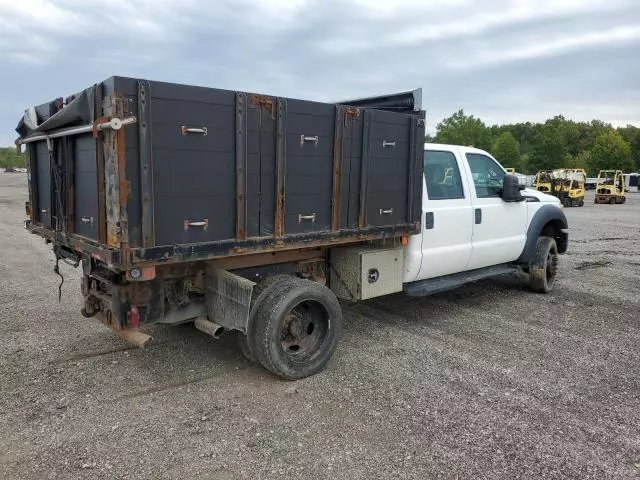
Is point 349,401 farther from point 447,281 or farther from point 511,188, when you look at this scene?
point 511,188

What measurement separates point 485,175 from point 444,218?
1215 mm

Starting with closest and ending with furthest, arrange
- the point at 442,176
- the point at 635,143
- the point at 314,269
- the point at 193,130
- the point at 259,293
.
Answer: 1. the point at 193,130
2. the point at 259,293
3. the point at 314,269
4. the point at 442,176
5. the point at 635,143

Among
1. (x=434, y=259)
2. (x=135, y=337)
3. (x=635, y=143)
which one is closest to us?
(x=135, y=337)

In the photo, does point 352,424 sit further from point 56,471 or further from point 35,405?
point 35,405

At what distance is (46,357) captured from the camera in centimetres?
503

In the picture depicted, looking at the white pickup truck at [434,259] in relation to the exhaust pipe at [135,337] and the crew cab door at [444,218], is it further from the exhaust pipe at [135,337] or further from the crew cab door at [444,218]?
the exhaust pipe at [135,337]

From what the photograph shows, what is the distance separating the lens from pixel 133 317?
13.7 ft

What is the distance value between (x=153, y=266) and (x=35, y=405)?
146 centimetres

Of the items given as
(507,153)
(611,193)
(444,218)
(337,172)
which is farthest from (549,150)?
(337,172)

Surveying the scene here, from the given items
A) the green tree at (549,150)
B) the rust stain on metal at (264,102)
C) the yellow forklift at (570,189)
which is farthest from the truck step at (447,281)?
the green tree at (549,150)

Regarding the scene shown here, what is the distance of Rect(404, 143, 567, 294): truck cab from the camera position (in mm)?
5965

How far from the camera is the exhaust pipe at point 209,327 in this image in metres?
4.48

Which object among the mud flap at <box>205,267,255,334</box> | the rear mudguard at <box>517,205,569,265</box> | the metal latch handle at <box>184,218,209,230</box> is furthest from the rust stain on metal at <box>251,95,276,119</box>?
the rear mudguard at <box>517,205,569,265</box>

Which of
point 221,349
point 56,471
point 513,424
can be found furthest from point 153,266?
point 513,424
